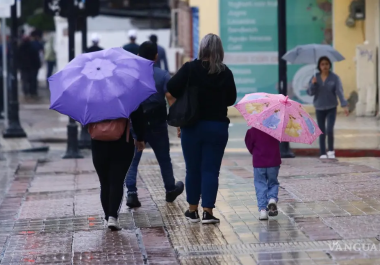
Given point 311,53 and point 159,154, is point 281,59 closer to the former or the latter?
point 311,53

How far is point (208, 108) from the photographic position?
7441 millimetres

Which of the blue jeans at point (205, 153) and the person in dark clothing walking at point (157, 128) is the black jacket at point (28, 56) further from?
the blue jeans at point (205, 153)

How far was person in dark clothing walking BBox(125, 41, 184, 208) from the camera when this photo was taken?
8352 millimetres

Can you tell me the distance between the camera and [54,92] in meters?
7.43

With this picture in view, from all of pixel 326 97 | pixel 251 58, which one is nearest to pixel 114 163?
pixel 326 97

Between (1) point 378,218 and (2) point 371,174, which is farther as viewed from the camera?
(2) point 371,174

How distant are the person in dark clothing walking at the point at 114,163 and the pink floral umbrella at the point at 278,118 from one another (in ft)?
3.31

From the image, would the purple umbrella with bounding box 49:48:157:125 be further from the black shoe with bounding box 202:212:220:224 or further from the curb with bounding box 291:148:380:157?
the curb with bounding box 291:148:380:157

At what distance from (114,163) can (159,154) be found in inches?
46.3

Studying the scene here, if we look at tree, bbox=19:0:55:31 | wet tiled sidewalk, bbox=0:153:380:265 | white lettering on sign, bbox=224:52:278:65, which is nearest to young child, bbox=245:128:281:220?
wet tiled sidewalk, bbox=0:153:380:265

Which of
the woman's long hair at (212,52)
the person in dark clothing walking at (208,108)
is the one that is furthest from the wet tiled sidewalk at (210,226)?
the woman's long hair at (212,52)

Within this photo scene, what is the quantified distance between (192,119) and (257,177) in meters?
0.91

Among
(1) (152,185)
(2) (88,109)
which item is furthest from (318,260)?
(1) (152,185)

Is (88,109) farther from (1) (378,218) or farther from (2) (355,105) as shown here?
(2) (355,105)
